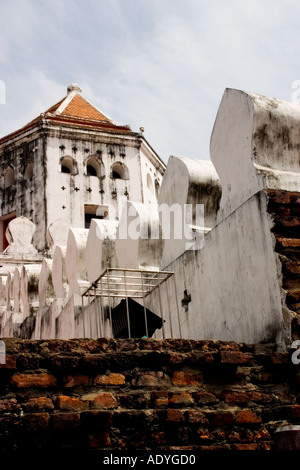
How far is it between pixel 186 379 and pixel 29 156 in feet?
60.2

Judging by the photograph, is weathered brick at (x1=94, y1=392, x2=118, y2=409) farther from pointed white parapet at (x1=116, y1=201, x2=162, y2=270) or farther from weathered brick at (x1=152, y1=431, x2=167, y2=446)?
pointed white parapet at (x1=116, y1=201, x2=162, y2=270)

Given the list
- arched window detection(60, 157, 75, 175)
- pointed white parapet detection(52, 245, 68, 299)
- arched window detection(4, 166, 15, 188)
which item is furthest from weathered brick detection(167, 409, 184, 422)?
arched window detection(4, 166, 15, 188)

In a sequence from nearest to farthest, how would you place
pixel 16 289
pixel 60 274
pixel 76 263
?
1. pixel 76 263
2. pixel 60 274
3. pixel 16 289

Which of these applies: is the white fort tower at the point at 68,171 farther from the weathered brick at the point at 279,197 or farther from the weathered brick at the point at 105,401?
the weathered brick at the point at 105,401

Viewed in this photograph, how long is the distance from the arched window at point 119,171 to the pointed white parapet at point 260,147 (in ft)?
55.0

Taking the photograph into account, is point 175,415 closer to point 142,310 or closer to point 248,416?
point 248,416

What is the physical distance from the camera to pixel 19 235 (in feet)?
51.3

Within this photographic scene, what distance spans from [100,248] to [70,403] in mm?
3714

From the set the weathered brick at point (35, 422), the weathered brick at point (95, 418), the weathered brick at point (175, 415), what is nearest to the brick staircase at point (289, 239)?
the weathered brick at point (175, 415)

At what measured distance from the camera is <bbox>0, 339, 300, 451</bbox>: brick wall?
3498 millimetres

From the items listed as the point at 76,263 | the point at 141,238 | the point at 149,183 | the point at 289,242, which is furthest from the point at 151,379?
the point at 149,183

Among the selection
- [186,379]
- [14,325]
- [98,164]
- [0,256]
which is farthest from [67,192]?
[186,379]

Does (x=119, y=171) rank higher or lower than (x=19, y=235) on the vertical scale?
higher
